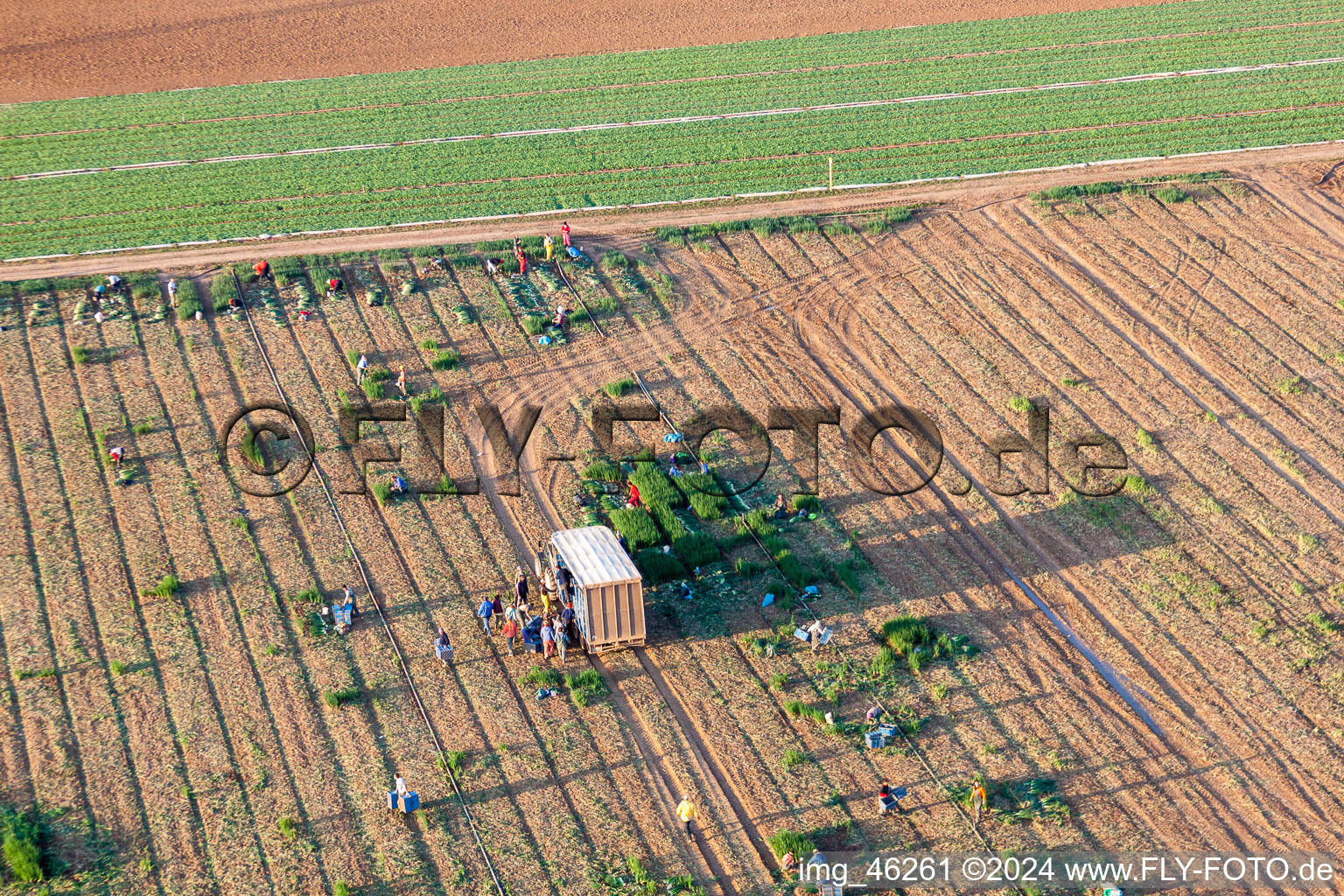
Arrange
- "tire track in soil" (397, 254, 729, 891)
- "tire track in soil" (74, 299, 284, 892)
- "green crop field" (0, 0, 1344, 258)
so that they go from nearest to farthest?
"tire track in soil" (74, 299, 284, 892) → "tire track in soil" (397, 254, 729, 891) → "green crop field" (0, 0, 1344, 258)

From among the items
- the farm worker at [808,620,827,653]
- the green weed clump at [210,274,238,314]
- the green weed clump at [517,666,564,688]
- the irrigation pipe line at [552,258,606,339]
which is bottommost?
the farm worker at [808,620,827,653]

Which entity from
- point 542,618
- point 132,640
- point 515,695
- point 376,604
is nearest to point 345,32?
point 376,604

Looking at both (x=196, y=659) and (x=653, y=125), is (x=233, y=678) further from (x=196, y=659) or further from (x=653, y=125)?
(x=653, y=125)

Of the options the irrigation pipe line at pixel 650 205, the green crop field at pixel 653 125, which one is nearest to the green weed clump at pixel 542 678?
the irrigation pipe line at pixel 650 205

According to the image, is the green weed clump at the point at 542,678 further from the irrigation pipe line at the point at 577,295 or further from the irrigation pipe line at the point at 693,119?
the irrigation pipe line at the point at 693,119

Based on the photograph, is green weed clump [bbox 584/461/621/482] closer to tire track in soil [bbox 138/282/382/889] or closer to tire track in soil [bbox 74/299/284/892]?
tire track in soil [bbox 138/282/382/889]

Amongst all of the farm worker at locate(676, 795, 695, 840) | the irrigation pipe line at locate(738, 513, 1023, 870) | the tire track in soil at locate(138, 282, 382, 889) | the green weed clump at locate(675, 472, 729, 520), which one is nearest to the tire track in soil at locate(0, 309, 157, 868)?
the tire track in soil at locate(138, 282, 382, 889)
